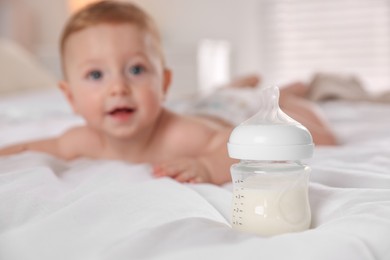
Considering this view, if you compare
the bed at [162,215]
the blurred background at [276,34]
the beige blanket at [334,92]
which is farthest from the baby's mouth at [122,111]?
the blurred background at [276,34]

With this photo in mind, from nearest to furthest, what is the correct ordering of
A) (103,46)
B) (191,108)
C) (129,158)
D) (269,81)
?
(103,46)
(129,158)
(191,108)
(269,81)

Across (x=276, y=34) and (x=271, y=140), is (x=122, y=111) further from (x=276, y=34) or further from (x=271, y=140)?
(x=276, y=34)

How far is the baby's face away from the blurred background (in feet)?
9.22

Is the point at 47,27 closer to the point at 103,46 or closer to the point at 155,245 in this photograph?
the point at 103,46

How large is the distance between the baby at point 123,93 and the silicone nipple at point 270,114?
0.37 m

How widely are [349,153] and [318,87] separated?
1.28 metres

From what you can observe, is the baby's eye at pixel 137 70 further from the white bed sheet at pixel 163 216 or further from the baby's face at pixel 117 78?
the white bed sheet at pixel 163 216

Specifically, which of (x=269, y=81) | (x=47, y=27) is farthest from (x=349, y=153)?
(x=47, y=27)

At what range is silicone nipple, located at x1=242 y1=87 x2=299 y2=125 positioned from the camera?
65 centimetres

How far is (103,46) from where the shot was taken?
1.19 meters

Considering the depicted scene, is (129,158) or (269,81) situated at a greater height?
(129,158)

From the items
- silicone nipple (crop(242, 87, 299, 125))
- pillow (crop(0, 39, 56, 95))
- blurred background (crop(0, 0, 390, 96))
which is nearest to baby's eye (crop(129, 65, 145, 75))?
silicone nipple (crop(242, 87, 299, 125))

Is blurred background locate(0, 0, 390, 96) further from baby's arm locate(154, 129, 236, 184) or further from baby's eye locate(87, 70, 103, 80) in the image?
baby's arm locate(154, 129, 236, 184)

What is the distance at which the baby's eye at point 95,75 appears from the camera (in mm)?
1197
